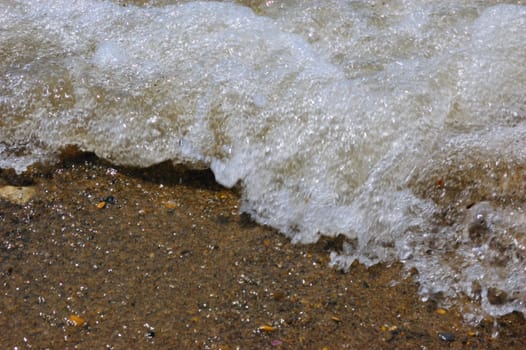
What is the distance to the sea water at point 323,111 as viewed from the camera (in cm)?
243

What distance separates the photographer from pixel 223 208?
2580 millimetres

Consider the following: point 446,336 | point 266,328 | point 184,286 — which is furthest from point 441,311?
point 184,286

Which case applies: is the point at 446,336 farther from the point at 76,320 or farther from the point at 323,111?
the point at 76,320

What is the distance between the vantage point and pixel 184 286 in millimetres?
2256

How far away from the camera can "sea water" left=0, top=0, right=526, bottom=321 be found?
243cm

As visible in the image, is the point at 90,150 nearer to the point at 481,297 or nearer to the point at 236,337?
the point at 236,337

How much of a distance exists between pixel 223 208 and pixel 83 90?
0.83 metres

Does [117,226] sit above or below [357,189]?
below

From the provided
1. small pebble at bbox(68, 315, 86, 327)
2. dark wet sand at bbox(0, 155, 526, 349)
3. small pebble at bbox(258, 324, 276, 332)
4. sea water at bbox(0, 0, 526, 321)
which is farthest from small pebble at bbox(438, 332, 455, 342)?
small pebble at bbox(68, 315, 86, 327)

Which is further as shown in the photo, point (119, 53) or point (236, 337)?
point (119, 53)

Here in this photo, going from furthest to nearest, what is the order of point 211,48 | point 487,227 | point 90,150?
point 211,48 < point 90,150 < point 487,227

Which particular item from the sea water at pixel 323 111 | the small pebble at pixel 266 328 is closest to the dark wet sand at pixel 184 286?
the small pebble at pixel 266 328

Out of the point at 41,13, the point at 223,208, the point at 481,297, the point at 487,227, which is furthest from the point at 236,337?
the point at 41,13

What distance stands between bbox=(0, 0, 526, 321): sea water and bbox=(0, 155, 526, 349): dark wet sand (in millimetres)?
108
